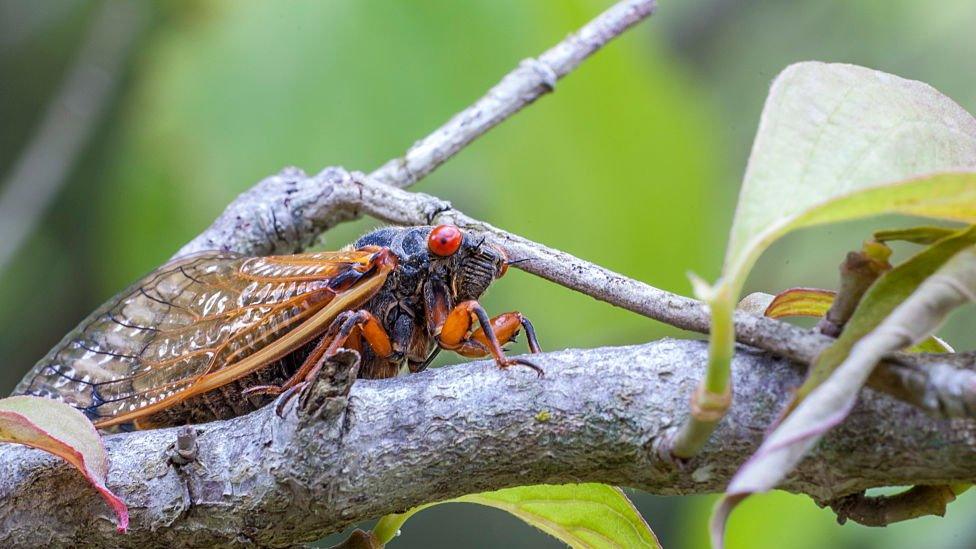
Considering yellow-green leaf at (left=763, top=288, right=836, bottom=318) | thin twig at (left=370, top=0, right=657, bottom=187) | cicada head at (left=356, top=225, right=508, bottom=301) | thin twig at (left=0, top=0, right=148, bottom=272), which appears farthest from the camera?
thin twig at (left=0, top=0, right=148, bottom=272)

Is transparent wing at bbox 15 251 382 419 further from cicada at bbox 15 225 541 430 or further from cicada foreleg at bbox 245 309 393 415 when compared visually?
cicada foreleg at bbox 245 309 393 415

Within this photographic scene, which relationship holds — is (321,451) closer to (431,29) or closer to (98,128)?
(431,29)

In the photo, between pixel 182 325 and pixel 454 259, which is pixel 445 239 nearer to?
pixel 454 259

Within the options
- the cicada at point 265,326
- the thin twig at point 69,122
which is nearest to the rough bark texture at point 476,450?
the cicada at point 265,326

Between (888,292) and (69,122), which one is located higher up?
(69,122)

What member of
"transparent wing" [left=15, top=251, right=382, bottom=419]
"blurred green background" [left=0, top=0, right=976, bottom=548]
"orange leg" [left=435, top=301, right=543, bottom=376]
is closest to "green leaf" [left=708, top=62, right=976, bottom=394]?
"orange leg" [left=435, top=301, right=543, bottom=376]

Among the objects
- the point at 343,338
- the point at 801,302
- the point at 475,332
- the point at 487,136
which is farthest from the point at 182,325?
the point at 487,136

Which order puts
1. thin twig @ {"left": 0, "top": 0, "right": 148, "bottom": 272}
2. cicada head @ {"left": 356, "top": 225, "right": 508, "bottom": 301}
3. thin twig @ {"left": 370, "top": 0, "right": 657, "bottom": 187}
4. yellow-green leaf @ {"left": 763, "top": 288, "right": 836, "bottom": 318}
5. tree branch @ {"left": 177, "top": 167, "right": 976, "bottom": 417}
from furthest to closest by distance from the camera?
thin twig @ {"left": 0, "top": 0, "right": 148, "bottom": 272} → thin twig @ {"left": 370, "top": 0, "right": 657, "bottom": 187} → cicada head @ {"left": 356, "top": 225, "right": 508, "bottom": 301} → yellow-green leaf @ {"left": 763, "top": 288, "right": 836, "bottom": 318} → tree branch @ {"left": 177, "top": 167, "right": 976, "bottom": 417}
